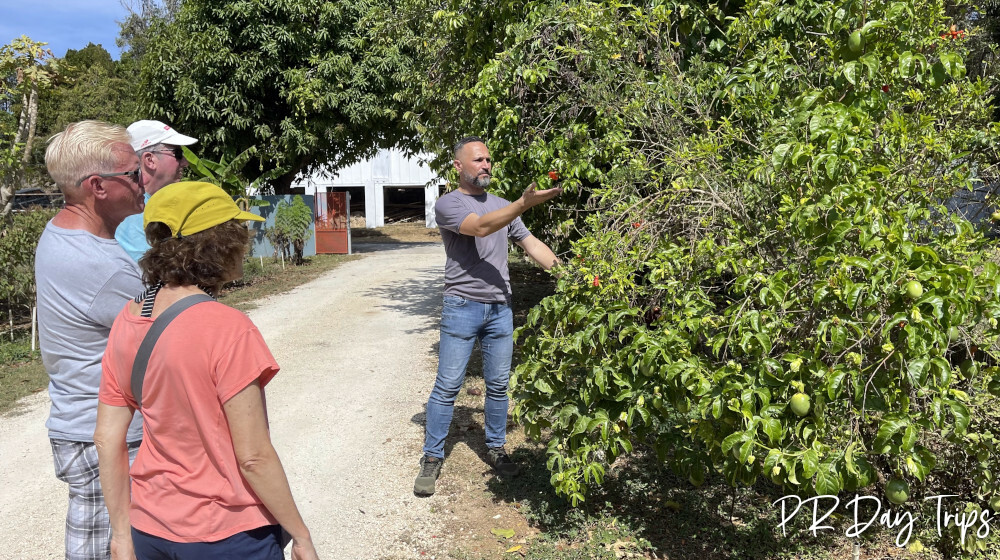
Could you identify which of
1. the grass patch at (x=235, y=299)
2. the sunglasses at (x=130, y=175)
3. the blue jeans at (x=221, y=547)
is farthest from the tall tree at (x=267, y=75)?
the blue jeans at (x=221, y=547)

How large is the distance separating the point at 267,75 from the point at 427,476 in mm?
16078

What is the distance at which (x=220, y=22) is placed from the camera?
58.6ft

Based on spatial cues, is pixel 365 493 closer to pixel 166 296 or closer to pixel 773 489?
pixel 773 489

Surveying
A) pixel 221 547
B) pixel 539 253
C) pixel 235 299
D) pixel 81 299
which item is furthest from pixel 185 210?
pixel 235 299

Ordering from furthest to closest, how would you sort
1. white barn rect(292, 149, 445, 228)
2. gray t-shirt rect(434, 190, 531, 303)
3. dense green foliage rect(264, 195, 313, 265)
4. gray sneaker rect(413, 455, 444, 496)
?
white barn rect(292, 149, 445, 228) → dense green foliage rect(264, 195, 313, 265) → gray sneaker rect(413, 455, 444, 496) → gray t-shirt rect(434, 190, 531, 303)

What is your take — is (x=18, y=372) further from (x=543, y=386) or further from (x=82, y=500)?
(x=543, y=386)

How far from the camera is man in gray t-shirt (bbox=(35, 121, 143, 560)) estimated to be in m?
2.37

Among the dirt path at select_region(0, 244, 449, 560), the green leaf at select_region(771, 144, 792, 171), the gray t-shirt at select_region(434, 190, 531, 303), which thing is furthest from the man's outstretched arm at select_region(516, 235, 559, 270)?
the green leaf at select_region(771, 144, 792, 171)

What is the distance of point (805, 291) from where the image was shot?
8.65ft

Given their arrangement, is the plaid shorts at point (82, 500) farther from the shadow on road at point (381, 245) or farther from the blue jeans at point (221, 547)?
the shadow on road at point (381, 245)

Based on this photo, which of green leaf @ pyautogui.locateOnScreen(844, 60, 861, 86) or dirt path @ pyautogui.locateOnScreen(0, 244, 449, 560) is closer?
green leaf @ pyautogui.locateOnScreen(844, 60, 861, 86)

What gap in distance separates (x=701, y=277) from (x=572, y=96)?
9.30 ft

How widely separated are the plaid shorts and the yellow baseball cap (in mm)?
931

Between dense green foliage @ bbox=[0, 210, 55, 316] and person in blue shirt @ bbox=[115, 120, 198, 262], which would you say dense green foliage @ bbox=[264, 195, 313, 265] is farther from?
person in blue shirt @ bbox=[115, 120, 198, 262]
